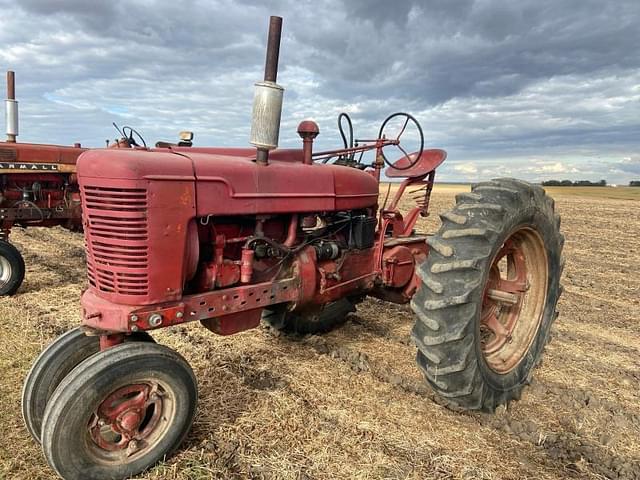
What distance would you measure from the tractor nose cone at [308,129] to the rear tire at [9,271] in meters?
4.14

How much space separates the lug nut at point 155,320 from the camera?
2.40m

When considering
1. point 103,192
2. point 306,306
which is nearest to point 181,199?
point 103,192

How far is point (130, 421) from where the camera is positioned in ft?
7.66

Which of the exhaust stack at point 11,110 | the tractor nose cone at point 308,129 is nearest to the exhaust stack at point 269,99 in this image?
the tractor nose cone at point 308,129

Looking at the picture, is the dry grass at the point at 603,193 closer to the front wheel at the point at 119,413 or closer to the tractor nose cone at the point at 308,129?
the tractor nose cone at the point at 308,129

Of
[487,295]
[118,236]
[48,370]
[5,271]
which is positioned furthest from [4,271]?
[487,295]

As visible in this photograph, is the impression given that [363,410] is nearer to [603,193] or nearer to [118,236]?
[118,236]

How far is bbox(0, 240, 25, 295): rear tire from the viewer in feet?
18.0

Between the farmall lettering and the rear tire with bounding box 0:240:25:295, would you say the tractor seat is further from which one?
the farmall lettering

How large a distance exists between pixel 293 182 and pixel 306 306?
0.86m

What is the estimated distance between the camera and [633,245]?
11219 mm

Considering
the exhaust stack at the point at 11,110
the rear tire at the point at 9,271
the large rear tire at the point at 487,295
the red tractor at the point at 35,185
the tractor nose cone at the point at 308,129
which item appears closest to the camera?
the large rear tire at the point at 487,295

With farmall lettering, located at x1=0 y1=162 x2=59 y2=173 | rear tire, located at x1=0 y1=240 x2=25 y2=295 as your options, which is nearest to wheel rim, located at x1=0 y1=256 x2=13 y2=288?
rear tire, located at x1=0 y1=240 x2=25 y2=295

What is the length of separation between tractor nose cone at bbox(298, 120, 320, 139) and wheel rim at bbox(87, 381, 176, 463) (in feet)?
5.84
